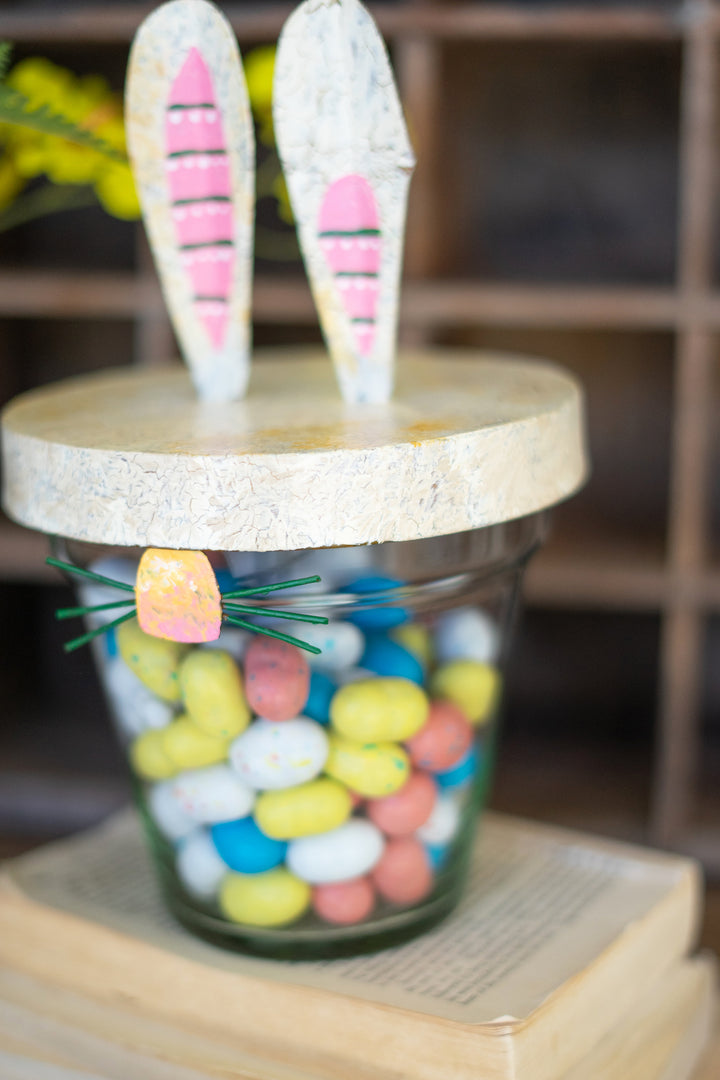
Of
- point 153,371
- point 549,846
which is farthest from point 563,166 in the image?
point 549,846

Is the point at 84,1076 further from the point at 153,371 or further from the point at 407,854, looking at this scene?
the point at 153,371

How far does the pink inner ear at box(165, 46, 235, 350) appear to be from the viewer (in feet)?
2.13

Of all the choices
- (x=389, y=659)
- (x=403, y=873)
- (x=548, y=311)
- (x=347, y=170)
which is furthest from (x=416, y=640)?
(x=548, y=311)

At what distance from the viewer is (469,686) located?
68 centimetres

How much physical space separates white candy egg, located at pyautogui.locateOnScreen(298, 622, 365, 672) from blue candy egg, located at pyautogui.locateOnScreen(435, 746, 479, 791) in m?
0.09

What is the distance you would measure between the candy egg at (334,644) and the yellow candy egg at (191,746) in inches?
2.6

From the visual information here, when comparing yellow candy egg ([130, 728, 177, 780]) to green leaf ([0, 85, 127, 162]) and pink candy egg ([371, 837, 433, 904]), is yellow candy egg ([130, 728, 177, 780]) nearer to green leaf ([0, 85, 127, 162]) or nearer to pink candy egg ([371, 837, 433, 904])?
pink candy egg ([371, 837, 433, 904])

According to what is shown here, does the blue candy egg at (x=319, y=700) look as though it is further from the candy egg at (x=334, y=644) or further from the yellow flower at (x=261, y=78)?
the yellow flower at (x=261, y=78)

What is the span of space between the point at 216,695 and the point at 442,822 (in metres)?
0.17

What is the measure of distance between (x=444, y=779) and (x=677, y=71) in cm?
96

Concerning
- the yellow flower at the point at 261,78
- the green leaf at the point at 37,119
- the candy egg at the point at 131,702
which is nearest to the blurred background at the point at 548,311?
the yellow flower at the point at 261,78

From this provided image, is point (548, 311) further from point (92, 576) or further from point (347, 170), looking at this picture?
point (92, 576)

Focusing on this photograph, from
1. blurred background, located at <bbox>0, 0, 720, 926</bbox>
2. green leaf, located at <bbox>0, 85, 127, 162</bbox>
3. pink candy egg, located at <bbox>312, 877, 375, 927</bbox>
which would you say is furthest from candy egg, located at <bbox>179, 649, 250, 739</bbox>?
blurred background, located at <bbox>0, 0, 720, 926</bbox>

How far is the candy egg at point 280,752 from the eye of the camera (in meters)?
0.60
